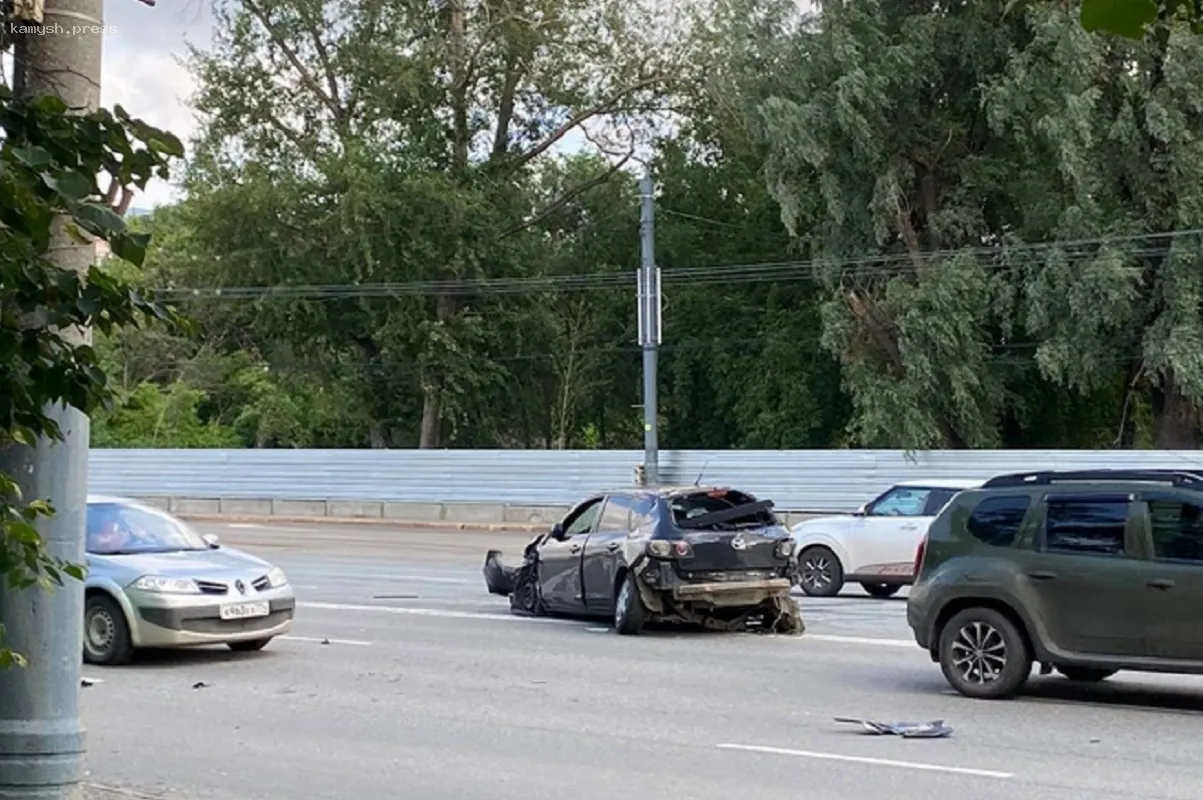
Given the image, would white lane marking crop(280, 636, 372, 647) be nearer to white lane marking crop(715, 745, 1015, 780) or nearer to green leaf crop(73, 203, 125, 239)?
white lane marking crop(715, 745, 1015, 780)

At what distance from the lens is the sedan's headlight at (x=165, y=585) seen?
14570 millimetres

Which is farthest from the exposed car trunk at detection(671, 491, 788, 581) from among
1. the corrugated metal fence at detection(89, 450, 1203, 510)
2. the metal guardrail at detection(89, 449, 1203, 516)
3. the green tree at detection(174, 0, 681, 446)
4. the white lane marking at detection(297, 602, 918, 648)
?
the green tree at detection(174, 0, 681, 446)

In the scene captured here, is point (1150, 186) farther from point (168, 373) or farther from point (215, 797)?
point (168, 373)

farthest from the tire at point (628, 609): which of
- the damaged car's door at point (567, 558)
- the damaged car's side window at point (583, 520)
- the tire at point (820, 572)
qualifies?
the tire at point (820, 572)

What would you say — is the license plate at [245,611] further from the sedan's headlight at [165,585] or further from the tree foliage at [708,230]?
the tree foliage at [708,230]

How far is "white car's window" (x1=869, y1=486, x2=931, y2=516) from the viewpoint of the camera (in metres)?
21.6

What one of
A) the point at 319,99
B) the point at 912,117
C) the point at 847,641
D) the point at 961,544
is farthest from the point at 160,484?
the point at 961,544

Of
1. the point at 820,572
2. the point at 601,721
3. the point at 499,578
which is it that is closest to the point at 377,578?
the point at 499,578

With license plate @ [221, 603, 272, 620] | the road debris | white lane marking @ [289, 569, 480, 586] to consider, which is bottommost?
the road debris

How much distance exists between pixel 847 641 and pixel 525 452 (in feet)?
82.2

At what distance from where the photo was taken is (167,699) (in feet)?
42.9

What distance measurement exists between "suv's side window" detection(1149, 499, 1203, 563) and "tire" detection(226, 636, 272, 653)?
800cm

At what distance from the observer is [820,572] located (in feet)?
72.1

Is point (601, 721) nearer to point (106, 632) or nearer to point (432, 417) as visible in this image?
point (106, 632)
